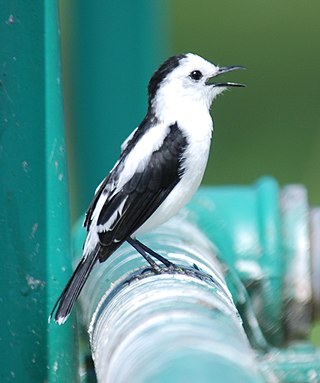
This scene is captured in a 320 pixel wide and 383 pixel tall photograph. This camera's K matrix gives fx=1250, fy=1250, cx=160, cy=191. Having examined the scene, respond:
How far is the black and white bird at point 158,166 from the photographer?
9.63 ft

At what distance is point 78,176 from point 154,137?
243cm

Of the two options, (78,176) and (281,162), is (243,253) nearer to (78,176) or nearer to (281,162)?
(78,176)

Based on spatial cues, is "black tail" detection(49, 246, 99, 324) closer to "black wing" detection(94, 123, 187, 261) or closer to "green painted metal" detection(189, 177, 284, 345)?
"black wing" detection(94, 123, 187, 261)

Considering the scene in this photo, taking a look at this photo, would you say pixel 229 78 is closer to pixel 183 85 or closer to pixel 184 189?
pixel 183 85

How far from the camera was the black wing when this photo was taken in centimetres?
294

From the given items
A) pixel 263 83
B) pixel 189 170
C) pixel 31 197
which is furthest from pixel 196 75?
pixel 263 83

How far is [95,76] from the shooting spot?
16.2 ft

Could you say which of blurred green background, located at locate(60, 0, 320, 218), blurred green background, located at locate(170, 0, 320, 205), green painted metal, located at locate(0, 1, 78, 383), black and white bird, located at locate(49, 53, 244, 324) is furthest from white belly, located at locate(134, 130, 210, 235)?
blurred green background, located at locate(170, 0, 320, 205)

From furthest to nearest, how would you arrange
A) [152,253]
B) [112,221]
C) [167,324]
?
[112,221] → [152,253] → [167,324]

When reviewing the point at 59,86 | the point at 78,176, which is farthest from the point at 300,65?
the point at 59,86

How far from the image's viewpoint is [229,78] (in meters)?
7.56

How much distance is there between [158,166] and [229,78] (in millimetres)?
4545

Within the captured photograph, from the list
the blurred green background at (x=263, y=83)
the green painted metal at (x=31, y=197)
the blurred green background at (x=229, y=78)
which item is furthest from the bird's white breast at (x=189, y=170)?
the blurred green background at (x=263, y=83)

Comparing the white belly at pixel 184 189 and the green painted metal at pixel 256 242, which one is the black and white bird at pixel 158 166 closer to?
the white belly at pixel 184 189
